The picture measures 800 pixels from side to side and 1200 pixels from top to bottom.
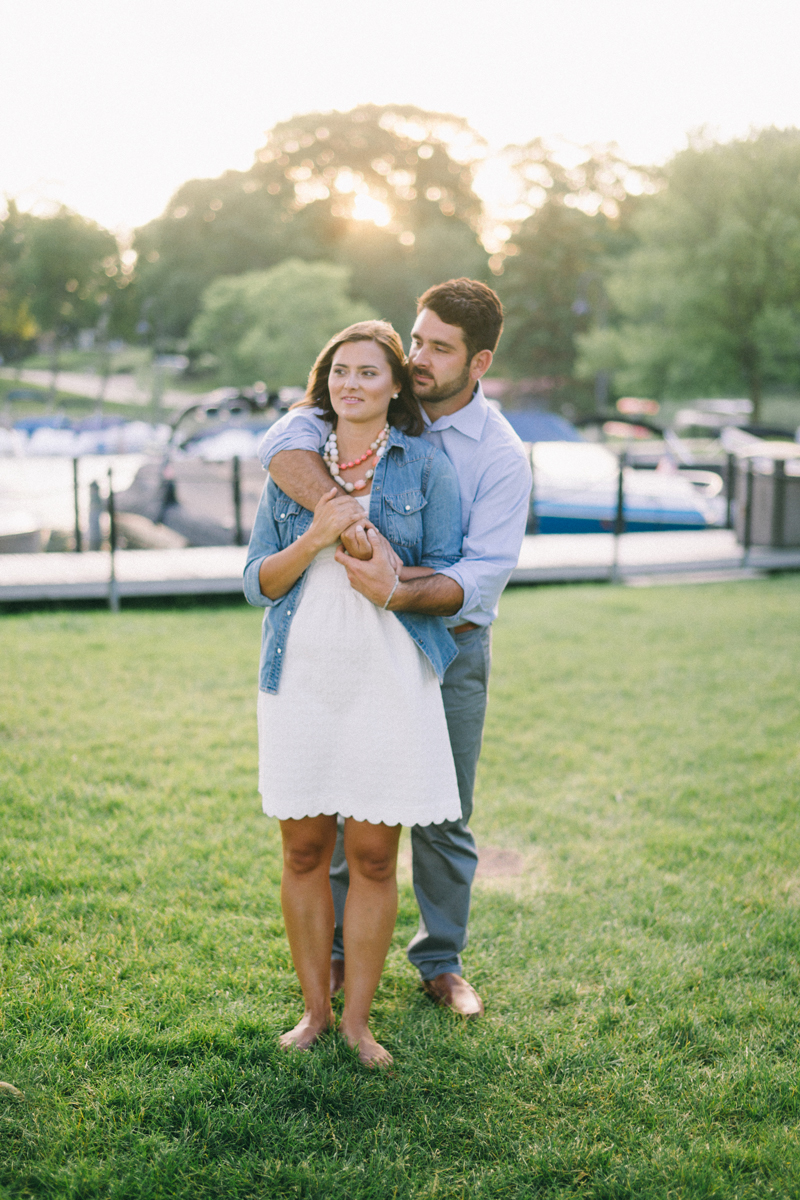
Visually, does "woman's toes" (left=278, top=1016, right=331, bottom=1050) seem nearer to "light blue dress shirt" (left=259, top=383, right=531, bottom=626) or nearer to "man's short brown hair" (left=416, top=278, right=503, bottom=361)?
"light blue dress shirt" (left=259, top=383, right=531, bottom=626)

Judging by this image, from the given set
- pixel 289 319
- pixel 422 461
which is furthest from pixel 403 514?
pixel 289 319

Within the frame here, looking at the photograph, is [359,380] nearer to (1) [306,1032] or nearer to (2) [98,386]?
(1) [306,1032]

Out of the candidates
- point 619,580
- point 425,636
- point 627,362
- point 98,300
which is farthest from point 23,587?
point 627,362

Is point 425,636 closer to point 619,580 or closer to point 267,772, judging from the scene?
point 267,772

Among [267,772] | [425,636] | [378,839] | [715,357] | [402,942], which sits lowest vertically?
[402,942]

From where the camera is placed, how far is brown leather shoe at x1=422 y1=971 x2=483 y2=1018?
2.82m

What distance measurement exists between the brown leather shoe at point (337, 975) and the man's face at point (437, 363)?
5.71 feet

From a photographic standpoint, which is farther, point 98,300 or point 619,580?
point 98,300

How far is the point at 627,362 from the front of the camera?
102 feet

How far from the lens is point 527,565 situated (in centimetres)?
1037

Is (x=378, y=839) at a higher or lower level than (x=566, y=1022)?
higher

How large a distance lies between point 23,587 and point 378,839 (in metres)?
6.69

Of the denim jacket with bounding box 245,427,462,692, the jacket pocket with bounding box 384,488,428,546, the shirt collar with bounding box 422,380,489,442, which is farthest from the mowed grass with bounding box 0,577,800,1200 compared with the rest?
the shirt collar with bounding box 422,380,489,442

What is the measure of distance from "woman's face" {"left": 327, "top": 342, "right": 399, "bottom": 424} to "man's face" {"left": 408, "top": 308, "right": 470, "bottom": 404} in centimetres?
21
